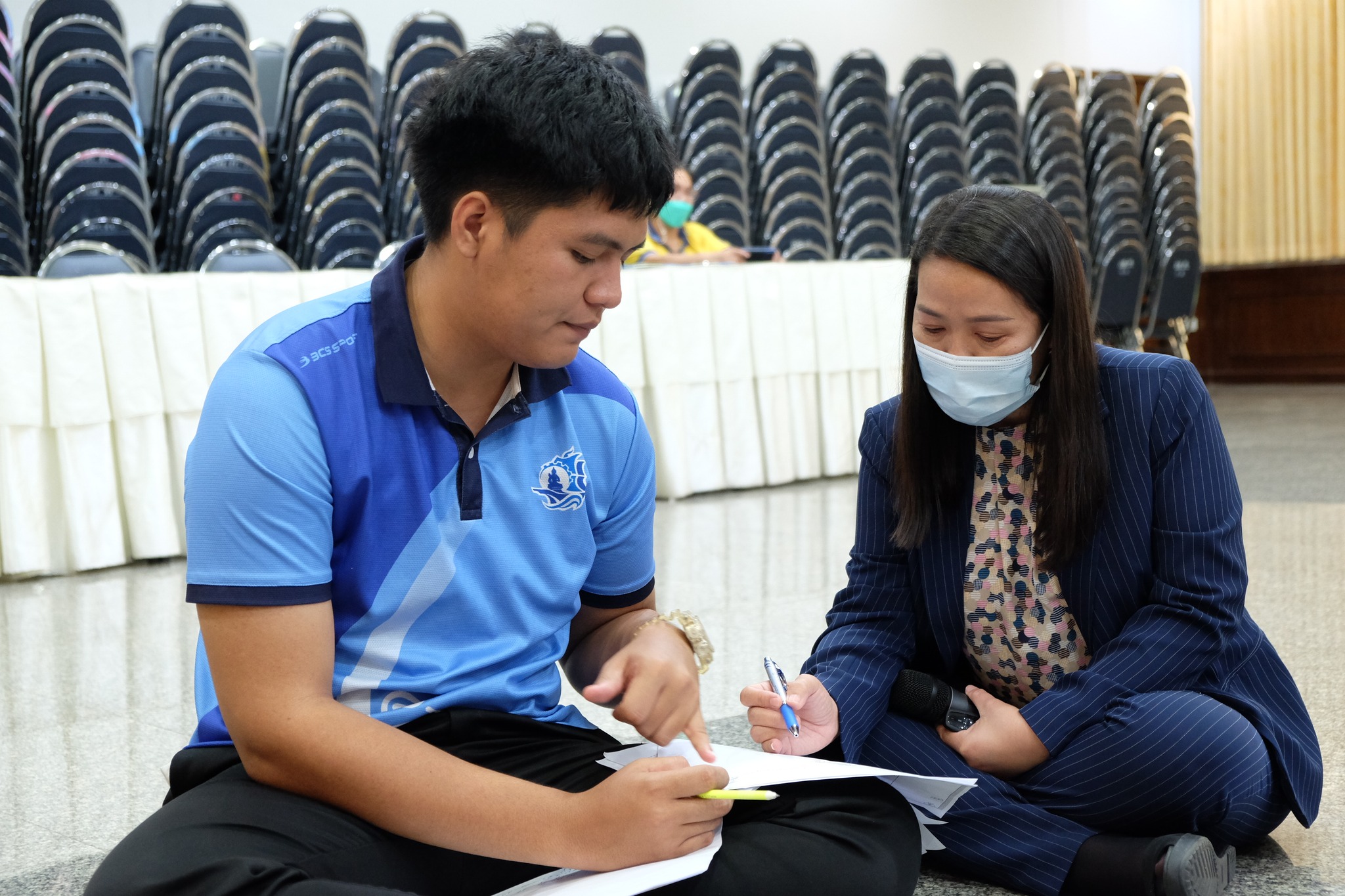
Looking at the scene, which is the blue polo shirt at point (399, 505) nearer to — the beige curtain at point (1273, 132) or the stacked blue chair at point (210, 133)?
the stacked blue chair at point (210, 133)

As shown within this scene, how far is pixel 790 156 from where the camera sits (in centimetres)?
598

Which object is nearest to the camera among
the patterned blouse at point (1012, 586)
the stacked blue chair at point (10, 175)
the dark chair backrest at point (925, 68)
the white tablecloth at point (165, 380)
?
the patterned blouse at point (1012, 586)

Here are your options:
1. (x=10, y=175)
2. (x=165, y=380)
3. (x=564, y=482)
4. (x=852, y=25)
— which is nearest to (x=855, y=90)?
(x=852, y=25)

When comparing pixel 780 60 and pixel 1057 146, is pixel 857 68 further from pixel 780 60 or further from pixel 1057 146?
pixel 1057 146

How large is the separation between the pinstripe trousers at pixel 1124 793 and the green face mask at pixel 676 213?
151 inches

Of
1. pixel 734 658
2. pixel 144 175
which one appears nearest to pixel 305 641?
pixel 734 658

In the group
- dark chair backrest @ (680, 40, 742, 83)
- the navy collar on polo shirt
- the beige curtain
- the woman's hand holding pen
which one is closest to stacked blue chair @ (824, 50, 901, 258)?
dark chair backrest @ (680, 40, 742, 83)

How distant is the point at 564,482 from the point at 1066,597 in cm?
60

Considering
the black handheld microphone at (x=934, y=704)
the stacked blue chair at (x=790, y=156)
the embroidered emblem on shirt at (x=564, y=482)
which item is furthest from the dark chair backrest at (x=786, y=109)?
the embroidered emblem on shirt at (x=564, y=482)

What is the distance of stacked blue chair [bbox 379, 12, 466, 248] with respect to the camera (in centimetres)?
523

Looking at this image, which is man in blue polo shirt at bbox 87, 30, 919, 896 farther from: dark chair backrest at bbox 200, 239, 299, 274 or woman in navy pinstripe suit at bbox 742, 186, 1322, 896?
dark chair backrest at bbox 200, 239, 299, 274

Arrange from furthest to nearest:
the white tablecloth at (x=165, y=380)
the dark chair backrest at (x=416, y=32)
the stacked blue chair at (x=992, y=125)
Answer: the stacked blue chair at (x=992, y=125) → the dark chair backrest at (x=416, y=32) → the white tablecloth at (x=165, y=380)

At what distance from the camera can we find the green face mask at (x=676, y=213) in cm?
498

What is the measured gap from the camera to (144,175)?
180 inches
